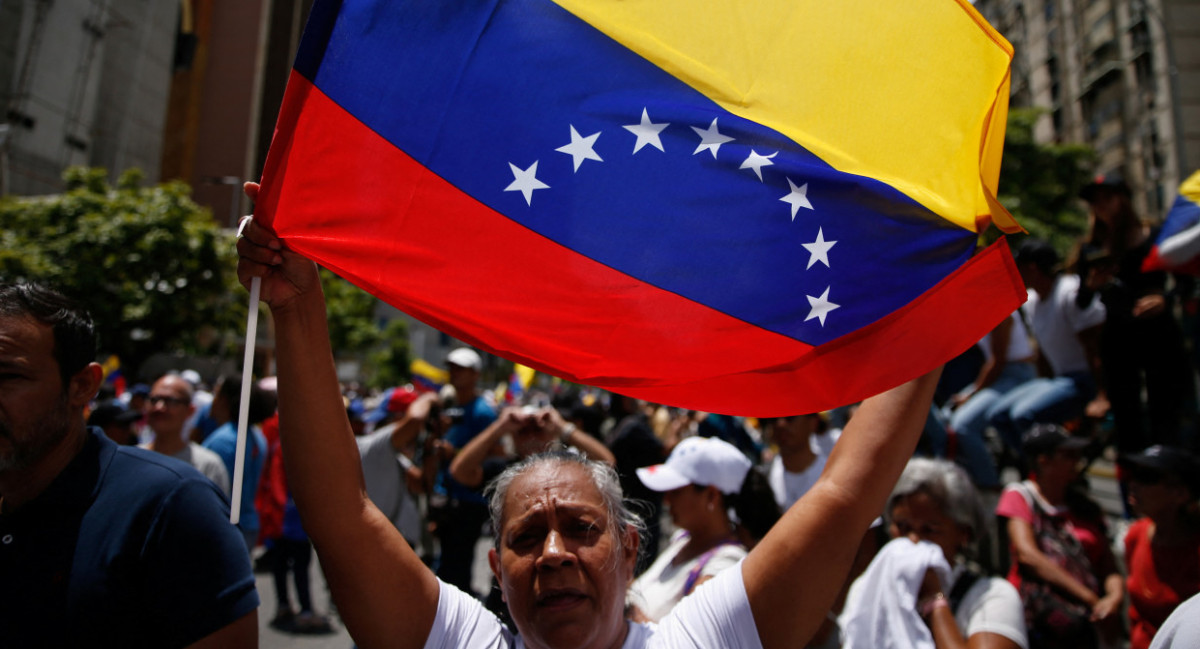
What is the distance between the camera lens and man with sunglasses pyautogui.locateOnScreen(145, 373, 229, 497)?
4.86 metres

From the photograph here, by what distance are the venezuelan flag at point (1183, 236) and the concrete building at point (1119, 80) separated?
93.0ft

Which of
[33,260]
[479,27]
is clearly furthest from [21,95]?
[479,27]

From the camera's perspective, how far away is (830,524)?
1936mm

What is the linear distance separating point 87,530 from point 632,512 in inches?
71.5

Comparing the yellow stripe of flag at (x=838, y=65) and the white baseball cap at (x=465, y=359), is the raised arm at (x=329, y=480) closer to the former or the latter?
the yellow stripe of flag at (x=838, y=65)

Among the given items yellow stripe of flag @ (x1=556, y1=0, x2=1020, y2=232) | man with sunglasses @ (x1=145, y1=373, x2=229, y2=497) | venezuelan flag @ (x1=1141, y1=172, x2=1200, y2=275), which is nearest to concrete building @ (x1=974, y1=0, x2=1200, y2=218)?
venezuelan flag @ (x1=1141, y1=172, x2=1200, y2=275)

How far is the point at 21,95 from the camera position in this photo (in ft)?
82.3

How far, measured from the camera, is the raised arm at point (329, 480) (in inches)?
71.5

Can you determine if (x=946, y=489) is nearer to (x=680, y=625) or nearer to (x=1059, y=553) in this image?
(x=1059, y=553)

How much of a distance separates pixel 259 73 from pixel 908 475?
58.4 metres

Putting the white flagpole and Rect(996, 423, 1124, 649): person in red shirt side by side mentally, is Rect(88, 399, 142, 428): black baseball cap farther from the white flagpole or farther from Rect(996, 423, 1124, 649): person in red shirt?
Rect(996, 423, 1124, 649): person in red shirt

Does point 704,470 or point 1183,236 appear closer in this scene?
point 704,470

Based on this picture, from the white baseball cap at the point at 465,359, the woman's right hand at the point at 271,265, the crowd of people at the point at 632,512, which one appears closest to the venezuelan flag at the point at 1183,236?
the crowd of people at the point at 632,512

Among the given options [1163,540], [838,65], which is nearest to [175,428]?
[838,65]
